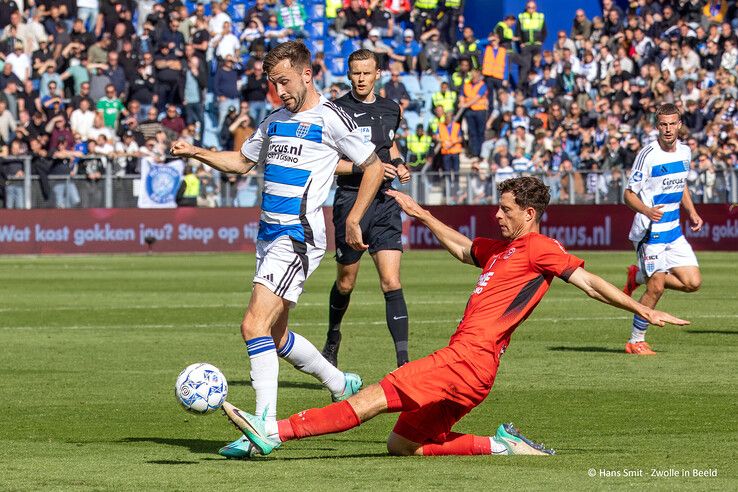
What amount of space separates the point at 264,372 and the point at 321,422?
2.51 ft

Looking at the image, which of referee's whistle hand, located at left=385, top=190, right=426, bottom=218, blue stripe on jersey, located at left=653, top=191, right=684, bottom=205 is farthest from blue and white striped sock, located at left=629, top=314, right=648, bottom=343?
referee's whistle hand, located at left=385, top=190, right=426, bottom=218

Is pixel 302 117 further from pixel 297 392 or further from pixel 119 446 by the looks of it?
pixel 297 392

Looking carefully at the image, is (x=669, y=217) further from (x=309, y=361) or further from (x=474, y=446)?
(x=474, y=446)

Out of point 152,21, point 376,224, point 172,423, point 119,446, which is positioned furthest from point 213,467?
point 152,21

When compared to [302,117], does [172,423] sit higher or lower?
lower

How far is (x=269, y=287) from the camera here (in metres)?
8.95

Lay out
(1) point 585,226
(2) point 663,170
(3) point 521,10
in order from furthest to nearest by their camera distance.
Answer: (3) point 521,10 → (1) point 585,226 → (2) point 663,170

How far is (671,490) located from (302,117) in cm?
343

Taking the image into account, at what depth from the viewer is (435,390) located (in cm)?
805

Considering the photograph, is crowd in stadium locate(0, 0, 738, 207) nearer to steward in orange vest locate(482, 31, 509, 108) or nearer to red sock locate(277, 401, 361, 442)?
steward in orange vest locate(482, 31, 509, 108)

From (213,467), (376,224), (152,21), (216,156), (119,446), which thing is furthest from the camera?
(152,21)

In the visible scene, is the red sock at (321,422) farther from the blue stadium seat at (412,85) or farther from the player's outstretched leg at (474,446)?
the blue stadium seat at (412,85)

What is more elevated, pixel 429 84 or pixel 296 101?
pixel 429 84

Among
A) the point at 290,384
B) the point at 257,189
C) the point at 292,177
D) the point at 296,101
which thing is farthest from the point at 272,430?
the point at 257,189
